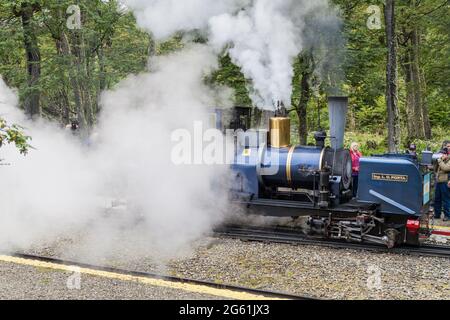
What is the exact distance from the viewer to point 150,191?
9039 millimetres

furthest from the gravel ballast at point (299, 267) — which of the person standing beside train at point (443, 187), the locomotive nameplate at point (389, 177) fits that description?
the person standing beside train at point (443, 187)

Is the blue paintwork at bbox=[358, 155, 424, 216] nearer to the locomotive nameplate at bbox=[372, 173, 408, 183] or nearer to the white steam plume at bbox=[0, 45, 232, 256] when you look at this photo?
the locomotive nameplate at bbox=[372, 173, 408, 183]

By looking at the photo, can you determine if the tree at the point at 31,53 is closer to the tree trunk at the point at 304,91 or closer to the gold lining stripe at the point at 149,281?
the tree trunk at the point at 304,91

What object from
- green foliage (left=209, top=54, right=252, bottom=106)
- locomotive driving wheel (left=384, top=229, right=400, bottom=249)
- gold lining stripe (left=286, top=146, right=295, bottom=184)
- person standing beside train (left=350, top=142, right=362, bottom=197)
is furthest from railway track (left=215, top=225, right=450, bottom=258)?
green foliage (left=209, top=54, right=252, bottom=106)

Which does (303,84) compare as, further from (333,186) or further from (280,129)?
(333,186)

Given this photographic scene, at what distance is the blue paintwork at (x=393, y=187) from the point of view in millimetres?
7188

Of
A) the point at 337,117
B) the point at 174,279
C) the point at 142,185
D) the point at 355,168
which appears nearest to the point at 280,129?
the point at 337,117

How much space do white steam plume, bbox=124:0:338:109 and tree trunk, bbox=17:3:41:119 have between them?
509cm

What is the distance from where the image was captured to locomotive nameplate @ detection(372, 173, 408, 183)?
723 centimetres

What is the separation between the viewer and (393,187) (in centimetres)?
Result: 733

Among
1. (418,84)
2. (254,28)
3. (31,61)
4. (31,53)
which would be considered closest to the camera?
(254,28)

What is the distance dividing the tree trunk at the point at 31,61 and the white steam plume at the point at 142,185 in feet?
17.6

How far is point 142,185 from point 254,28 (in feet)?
12.6

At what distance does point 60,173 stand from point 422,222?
25.3ft
